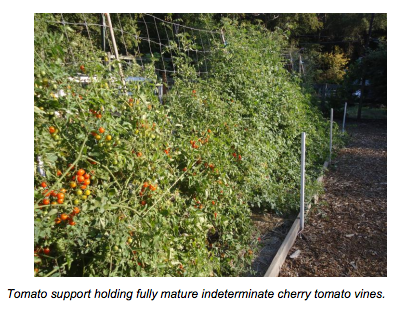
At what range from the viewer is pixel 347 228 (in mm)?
3693

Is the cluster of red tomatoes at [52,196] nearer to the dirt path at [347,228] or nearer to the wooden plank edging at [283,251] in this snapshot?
the wooden plank edging at [283,251]

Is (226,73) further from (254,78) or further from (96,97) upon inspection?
(96,97)

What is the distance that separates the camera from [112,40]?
9.74 feet

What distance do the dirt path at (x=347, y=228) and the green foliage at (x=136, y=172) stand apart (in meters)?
0.44

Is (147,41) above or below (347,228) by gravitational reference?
above

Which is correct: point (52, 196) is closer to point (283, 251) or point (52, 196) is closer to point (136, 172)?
point (136, 172)

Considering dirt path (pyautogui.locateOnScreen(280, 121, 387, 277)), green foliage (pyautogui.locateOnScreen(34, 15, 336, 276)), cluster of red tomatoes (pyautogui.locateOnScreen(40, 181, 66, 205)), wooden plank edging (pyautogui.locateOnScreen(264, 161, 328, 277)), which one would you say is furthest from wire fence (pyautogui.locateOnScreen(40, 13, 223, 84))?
dirt path (pyautogui.locateOnScreen(280, 121, 387, 277))

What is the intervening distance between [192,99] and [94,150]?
1482 mm

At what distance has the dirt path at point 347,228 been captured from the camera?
300cm

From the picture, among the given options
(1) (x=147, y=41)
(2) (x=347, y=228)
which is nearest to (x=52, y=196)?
(2) (x=347, y=228)

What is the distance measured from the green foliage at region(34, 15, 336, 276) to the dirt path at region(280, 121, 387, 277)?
0.44 meters

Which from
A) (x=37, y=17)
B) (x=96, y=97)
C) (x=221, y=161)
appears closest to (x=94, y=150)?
(x=96, y=97)

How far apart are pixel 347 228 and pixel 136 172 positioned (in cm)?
253

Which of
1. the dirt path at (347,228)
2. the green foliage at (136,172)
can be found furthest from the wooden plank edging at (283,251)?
the green foliage at (136,172)
